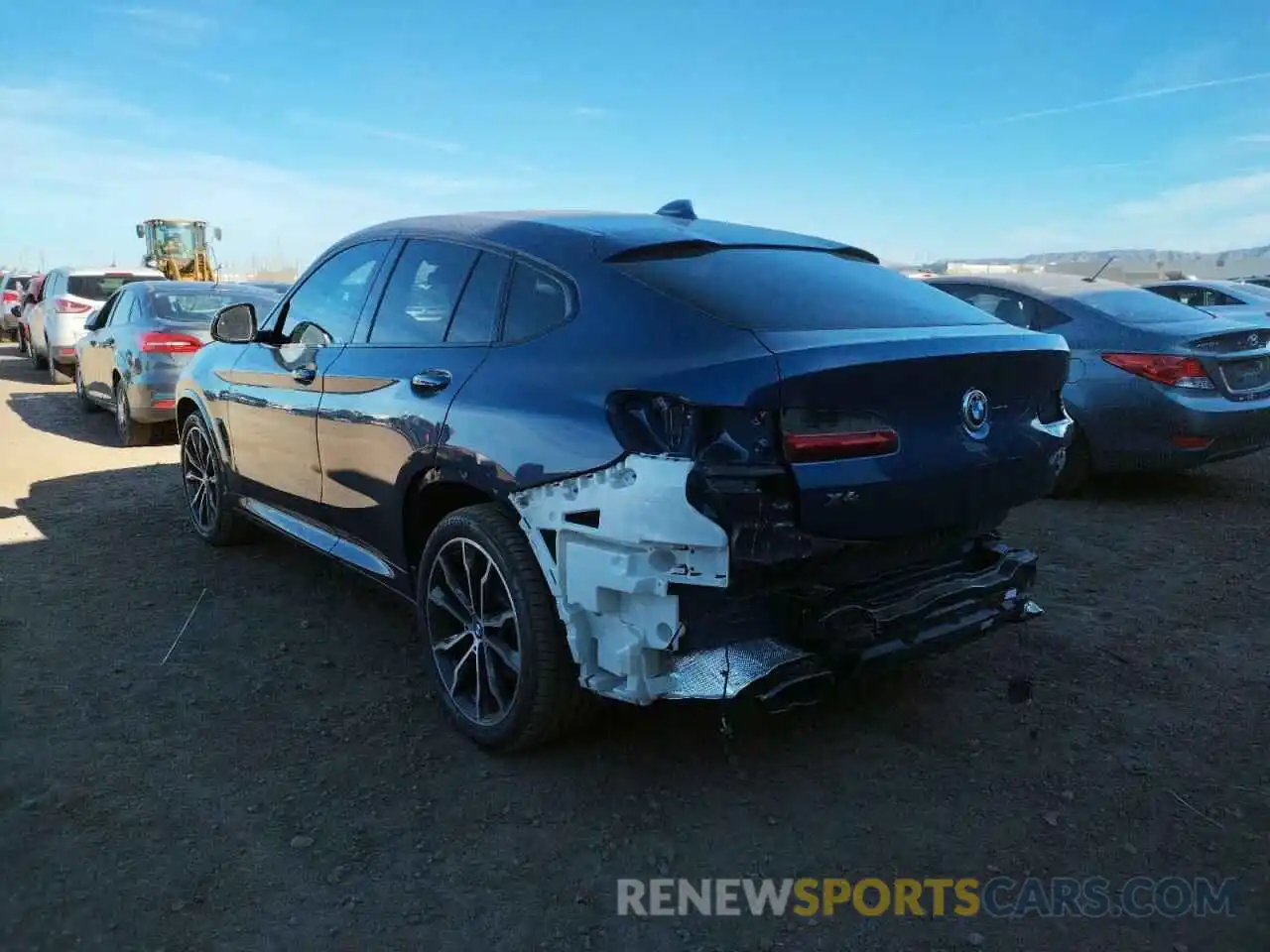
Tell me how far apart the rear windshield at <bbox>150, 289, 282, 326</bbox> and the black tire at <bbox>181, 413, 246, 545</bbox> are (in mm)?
3343

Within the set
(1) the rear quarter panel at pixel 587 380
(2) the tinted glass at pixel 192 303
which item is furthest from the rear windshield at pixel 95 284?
(1) the rear quarter panel at pixel 587 380

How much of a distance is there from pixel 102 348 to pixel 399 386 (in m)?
7.77

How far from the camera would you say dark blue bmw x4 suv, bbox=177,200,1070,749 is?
2.50 m

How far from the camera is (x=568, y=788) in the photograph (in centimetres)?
296

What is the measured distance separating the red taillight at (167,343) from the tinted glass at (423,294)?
18.5 ft

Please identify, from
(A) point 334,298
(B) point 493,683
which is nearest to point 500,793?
(B) point 493,683

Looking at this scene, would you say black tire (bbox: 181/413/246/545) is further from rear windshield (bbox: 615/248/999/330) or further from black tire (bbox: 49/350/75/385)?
black tire (bbox: 49/350/75/385)

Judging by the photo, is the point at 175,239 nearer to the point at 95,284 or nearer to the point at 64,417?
the point at 95,284

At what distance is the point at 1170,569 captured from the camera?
4.95 meters

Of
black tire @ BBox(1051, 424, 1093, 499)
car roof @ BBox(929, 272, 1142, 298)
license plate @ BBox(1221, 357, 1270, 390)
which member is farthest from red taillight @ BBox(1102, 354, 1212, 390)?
car roof @ BBox(929, 272, 1142, 298)

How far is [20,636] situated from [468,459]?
2.49 meters

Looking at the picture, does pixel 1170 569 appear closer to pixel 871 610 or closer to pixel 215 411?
→ pixel 871 610

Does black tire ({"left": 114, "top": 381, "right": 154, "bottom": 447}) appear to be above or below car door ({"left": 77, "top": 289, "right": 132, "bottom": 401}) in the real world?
below

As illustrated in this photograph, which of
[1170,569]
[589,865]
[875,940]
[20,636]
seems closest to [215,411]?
[20,636]
